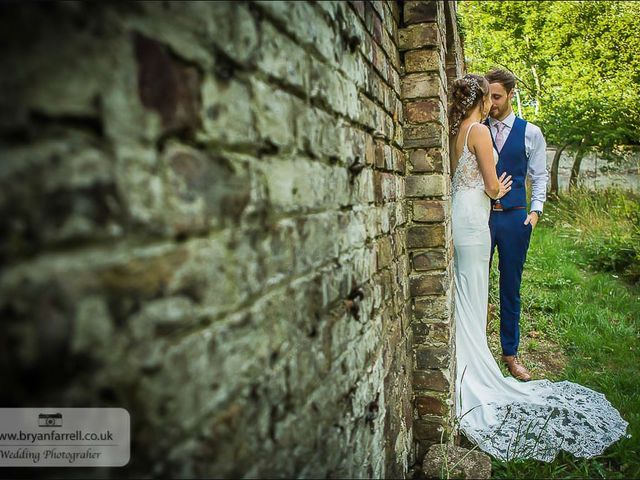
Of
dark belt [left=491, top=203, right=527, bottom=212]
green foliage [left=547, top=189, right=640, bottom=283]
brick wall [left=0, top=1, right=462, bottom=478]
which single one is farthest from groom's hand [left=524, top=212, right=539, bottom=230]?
green foliage [left=547, top=189, right=640, bottom=283]

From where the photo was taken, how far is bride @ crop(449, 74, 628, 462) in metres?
2.72

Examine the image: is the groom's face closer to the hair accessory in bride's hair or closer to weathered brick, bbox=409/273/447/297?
the hair accessory in bride's hair

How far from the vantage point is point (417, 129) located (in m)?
2.34

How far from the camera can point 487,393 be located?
295 centimetres

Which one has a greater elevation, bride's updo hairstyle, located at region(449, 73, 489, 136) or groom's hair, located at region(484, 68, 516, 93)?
groom's hair, located at region(484, 68, 516, 93)

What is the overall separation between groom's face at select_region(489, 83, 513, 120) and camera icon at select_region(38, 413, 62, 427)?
4.03 metres

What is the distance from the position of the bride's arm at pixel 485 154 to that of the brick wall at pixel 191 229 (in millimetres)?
1874

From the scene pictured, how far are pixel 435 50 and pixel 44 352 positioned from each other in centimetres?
233

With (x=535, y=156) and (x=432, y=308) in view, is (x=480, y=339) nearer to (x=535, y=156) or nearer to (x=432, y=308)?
(x=432, y=308)

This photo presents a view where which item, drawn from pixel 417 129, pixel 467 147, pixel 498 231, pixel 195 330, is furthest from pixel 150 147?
pixel 498 231

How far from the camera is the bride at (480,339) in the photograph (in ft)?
8.93

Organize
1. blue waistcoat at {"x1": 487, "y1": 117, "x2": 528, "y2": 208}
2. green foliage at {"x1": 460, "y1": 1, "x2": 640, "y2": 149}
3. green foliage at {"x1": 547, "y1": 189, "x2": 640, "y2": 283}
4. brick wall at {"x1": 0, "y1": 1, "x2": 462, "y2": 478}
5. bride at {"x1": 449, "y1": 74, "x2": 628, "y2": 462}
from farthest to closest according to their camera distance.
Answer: green foliage at {"x1": 460, "y1": 1, "x2": 640, "y2": 149}, green foliage at {"x1": 547, "y1": 189, "x2": 640, "y2": 283}, blue waistcoat at {"x1": 487, "y1": 117, "x2": 528, "y2": 208}, bride at {"x1": 449, "y1": 74, "x2": 628, "y2": 462}, brick wall at {"x1": 0, "y1": 1, "x2": 462, "y2": 478}
